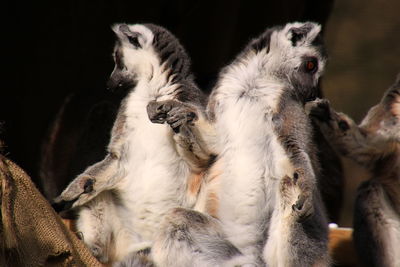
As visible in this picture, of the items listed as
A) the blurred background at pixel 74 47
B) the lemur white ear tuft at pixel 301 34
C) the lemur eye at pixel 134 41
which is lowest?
the blurred background at pixel 74 47

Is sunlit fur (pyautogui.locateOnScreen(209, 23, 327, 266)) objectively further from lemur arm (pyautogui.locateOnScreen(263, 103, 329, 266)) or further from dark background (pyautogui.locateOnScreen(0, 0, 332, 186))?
dark background (pyautogui.locateOnScreen(0, 0, 332, 186))

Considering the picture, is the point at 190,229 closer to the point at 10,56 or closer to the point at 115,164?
the point at 115,164

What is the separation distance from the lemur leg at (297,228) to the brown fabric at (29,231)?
0.88 m

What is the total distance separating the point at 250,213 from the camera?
164 inches

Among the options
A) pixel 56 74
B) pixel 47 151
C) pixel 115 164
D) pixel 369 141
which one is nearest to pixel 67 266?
pixel 115 164

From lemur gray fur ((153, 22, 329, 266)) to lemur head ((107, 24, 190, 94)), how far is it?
28 cm

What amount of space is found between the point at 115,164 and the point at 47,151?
7.73 feet

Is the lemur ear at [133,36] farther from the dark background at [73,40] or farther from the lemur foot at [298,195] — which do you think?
the dark background at [73,40]

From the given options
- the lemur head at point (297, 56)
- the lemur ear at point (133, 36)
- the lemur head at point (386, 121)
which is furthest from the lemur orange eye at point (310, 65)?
the lemur ear at point (133, 36)

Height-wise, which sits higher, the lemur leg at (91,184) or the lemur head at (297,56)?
the lemur head at (297,56)

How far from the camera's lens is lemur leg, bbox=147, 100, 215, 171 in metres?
4.20

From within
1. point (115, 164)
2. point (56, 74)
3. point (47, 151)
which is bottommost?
point (47, 151)

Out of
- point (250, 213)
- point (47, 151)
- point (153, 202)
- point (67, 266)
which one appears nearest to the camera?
point (67, 266)

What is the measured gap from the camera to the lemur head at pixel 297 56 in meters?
4.45
